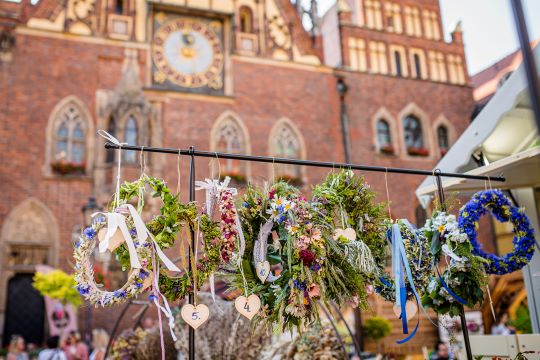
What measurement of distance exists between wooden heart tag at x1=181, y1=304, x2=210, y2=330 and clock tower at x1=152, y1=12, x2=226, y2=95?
11.6m

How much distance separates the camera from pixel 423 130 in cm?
1736

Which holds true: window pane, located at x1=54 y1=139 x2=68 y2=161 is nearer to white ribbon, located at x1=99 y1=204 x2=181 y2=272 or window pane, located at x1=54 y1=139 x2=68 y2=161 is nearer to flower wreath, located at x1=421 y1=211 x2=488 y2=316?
white ribbon, located at x1=99 y1=204 x2=181 y2=272

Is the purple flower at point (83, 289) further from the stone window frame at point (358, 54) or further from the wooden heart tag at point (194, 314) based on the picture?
the stone window frame at point (358, 54)

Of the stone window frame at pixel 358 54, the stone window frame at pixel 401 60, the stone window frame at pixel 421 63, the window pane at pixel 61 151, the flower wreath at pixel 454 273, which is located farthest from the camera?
the stone window frame at pixel 421 63

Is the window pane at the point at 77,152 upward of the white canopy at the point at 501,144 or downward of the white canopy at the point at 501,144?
upward

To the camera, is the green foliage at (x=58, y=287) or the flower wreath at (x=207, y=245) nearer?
the flower wreath at (x=207, y=245)

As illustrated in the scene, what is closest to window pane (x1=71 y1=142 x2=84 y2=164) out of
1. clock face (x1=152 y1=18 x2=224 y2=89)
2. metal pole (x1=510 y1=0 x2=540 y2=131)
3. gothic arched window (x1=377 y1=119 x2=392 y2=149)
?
clock face (x1=152 y1=18 x2=224 y2=89)

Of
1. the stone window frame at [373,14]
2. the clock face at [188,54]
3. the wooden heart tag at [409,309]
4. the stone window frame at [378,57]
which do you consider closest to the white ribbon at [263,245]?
the wooden heart tag at [409,309]

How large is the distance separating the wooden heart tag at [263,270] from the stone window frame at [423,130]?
541 inches

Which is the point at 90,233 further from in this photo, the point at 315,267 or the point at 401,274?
the point at 401,274

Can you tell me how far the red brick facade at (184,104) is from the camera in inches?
504

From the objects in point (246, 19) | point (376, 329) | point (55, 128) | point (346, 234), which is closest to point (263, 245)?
point (346, 234)

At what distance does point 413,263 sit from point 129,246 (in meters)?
2.33

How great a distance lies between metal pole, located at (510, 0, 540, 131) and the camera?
1702 mm
